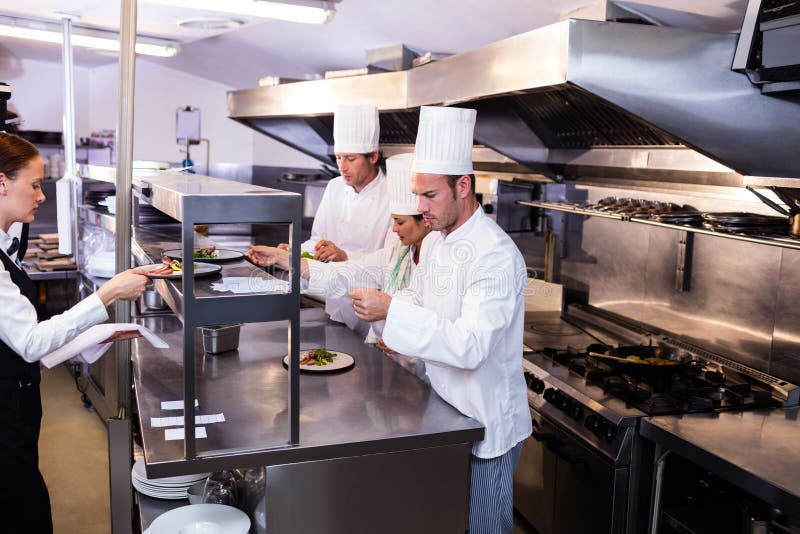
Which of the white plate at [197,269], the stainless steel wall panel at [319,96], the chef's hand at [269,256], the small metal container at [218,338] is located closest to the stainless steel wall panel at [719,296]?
the stainless steel wall panel at [319,96]

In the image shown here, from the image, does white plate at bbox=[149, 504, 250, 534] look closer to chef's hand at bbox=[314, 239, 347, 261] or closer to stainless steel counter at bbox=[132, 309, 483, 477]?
stainless steel counter at bbox=[132, 309, 483, 477]

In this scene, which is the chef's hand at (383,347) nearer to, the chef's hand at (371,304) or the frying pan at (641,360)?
the chef's hand at (371,304)

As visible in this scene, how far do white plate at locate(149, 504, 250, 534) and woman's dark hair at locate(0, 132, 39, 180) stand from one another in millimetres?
1163

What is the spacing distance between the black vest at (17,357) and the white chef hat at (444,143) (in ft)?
4.20

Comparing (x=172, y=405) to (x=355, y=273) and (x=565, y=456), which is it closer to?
(x=355, y=273)

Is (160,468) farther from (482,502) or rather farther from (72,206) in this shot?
(72,206)

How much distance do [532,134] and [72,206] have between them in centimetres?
242

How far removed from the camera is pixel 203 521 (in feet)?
5.89

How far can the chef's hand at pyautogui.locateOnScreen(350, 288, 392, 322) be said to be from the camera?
6.60ft

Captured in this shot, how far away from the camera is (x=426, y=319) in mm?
1970

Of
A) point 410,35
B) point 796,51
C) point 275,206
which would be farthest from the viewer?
point 410,35

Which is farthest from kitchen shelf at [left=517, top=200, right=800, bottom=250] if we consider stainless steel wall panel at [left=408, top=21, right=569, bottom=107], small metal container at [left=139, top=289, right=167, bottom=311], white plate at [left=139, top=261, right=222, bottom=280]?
small metal container at [left=139, top=289, right=167, bottom=311]

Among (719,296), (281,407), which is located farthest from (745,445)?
(281,407)

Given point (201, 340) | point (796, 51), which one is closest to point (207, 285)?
point (201, 340)
